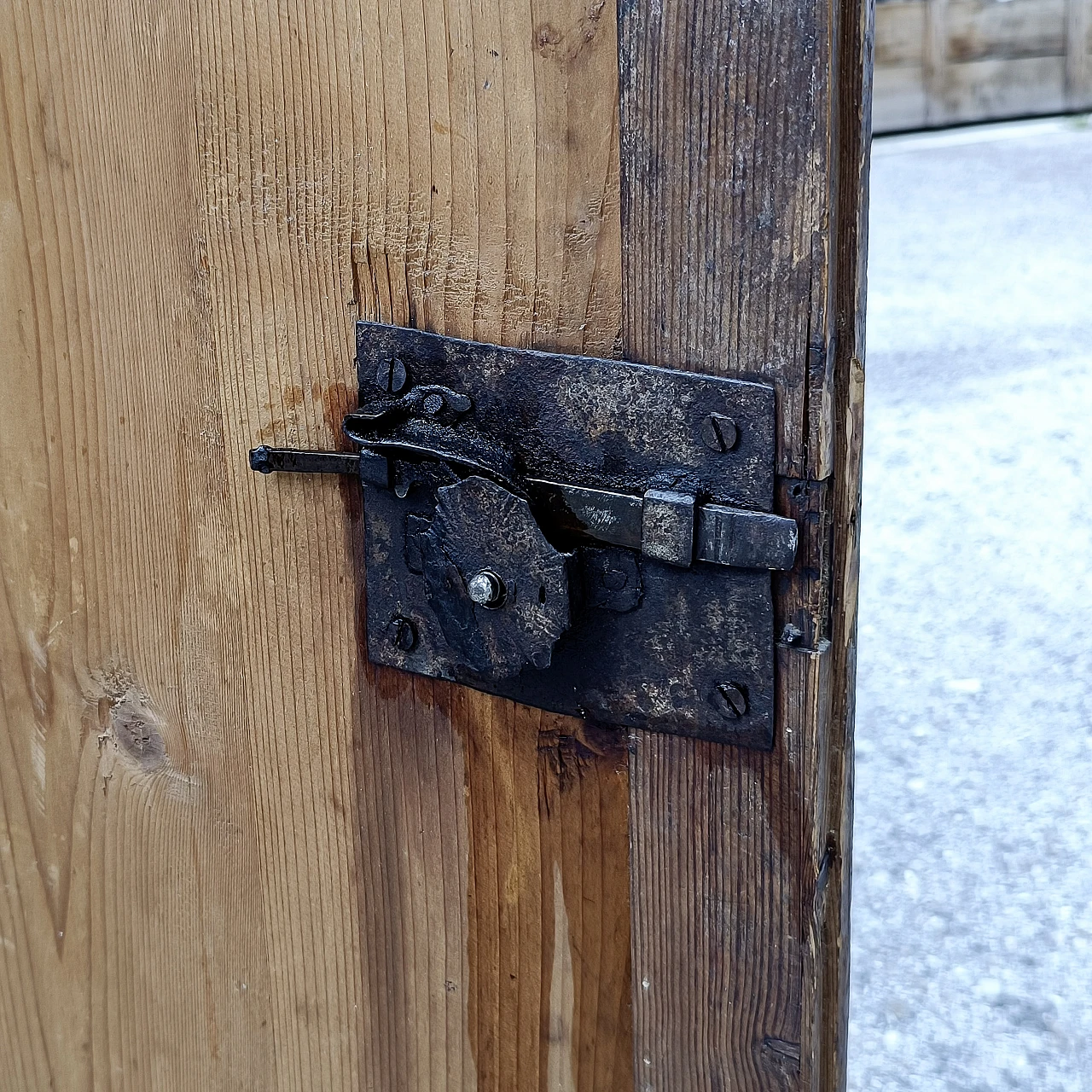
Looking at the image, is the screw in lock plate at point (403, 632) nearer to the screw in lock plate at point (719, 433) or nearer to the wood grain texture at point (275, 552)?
the wood grain texture at point (275, 552)

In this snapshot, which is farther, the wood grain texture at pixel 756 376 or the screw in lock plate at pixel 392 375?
the screw in lock plate at pixel 392 375

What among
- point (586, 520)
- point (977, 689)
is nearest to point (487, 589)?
point (586, 520)

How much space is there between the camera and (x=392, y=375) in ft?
1.77

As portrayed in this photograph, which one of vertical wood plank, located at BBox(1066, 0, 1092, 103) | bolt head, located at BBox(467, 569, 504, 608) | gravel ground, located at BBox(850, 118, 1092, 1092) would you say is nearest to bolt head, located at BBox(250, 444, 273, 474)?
bolt head, located at BBox(467, 569, 504, 608)

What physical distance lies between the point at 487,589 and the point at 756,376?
136 millimetres

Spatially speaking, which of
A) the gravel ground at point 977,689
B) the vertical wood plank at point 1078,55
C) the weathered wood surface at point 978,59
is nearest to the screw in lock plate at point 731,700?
the gravel ground at point 977,689

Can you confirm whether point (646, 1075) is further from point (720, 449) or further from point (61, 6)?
point (61, 6)

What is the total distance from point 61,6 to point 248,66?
12cm

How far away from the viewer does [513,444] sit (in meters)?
0.51

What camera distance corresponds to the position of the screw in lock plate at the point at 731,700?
0.49 m

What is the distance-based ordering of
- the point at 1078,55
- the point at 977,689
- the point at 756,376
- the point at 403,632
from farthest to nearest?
the point at 1078,55 < the point at 977,689 < the point at 403,632 < the point at 756,376

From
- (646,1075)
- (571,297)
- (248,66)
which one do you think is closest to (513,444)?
(571,297)

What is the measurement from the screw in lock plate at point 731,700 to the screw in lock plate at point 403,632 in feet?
0.49

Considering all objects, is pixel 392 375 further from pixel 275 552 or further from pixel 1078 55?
pixel 1078 55
